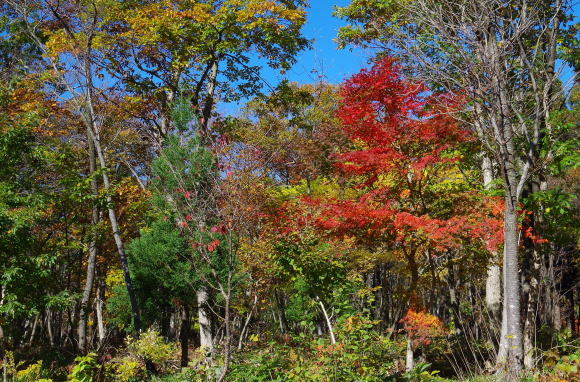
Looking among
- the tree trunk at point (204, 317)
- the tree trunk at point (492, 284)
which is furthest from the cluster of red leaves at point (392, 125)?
the tree trunk at point (204, 317)

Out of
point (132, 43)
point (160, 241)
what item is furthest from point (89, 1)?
point (160, 241)

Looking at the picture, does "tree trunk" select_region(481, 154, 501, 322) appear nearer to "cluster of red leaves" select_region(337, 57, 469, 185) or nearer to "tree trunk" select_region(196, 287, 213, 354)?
"cluster of red leaves" select_region(337, 57, 469, 185)

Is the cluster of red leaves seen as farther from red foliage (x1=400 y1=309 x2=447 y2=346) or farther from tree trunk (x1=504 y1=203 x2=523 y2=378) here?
red foliage (x1=400 y1=309 x2=447 y2=346)

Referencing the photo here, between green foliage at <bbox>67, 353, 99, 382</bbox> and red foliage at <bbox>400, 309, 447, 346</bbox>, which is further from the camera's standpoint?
red foliage at <bbox>400, 309, 447, 346</bbox>

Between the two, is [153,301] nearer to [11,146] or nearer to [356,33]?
[11,146]

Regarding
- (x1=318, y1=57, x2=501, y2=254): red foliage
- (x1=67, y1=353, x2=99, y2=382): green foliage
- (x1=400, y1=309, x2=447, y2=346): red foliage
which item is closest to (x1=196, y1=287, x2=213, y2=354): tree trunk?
(x1=318, y1=57, x2=501, y2=254): red foliage

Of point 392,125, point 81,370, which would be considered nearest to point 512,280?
point 392,125

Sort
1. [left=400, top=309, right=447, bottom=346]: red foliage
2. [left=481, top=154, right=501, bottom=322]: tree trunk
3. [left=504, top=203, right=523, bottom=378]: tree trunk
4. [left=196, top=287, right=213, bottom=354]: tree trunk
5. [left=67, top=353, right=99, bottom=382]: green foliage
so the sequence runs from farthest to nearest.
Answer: [left=196, top=287, right=213, bottom=354]: tree trunk < [left=481, top=154, right=501, bottom=322]: tree trunk < [left=400, top=309, right=447, bottom=346]: red foliage < [left=504, top=203, right=523, bottom=378]: tree trunk < [left=67, top=353, right=99, bottom=382]: green foliage

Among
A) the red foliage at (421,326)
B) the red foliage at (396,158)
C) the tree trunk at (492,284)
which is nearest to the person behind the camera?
the red foliage at (396,158)

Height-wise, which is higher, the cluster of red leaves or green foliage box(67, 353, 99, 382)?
the cluster of red leaves

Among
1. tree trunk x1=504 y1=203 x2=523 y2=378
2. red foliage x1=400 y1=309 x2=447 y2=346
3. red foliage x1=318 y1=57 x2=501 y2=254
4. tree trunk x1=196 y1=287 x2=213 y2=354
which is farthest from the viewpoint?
tree trunk x1=196 y1=287 x2=213 y2=354

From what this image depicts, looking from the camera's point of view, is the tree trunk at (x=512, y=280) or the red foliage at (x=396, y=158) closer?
the tree trunk at (x=512, y=280)

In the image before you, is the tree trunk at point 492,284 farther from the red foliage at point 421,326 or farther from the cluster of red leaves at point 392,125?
the cluster of red leaves at point 392,125

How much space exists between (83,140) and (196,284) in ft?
23.4
